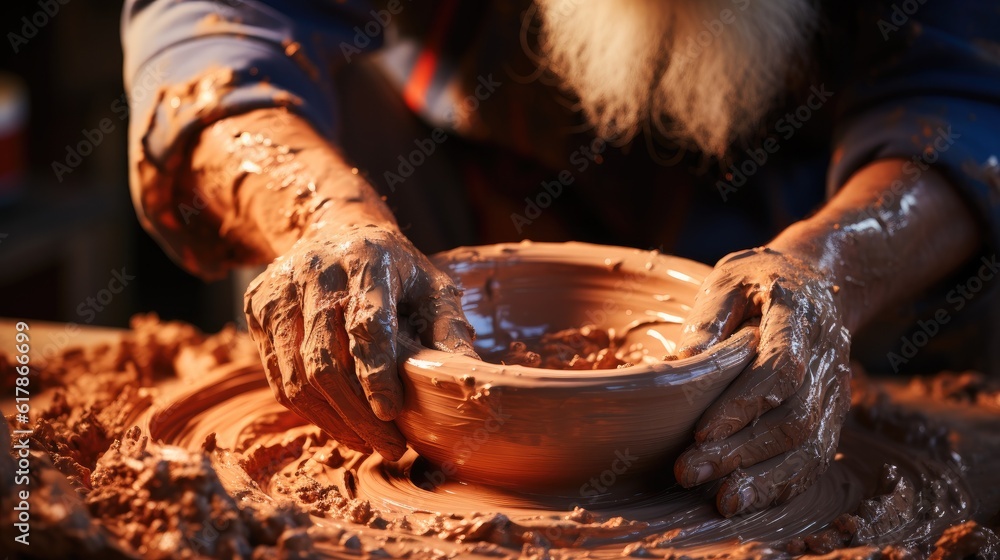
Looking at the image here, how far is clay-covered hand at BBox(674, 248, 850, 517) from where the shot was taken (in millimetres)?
1117

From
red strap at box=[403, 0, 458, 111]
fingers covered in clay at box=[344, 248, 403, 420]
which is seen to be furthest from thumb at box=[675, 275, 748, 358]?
red strap at box=[403, 0, 458, 111]

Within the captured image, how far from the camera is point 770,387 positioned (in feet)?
3.71

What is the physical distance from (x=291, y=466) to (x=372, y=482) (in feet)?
0.47

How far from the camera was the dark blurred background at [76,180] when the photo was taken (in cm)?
382

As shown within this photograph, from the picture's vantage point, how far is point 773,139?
207 cm

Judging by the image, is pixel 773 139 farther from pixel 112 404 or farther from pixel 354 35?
pixel 112 404

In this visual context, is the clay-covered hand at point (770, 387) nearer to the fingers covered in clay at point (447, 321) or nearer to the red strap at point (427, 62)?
the fingers covered in clay at point (447, 321)

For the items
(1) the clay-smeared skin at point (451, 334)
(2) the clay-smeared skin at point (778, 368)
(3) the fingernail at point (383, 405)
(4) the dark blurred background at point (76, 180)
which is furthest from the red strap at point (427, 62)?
(4) the dark blurred background at point (76, 180)

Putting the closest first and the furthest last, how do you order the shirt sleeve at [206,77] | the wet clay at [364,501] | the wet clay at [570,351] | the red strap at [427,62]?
1. the wet clay at [364,501]
2. the wet clay at [570,351]
3. the shirt sleeve at [206,77]
4. the red strap at [427,62]

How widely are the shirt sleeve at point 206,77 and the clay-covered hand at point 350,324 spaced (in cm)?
58

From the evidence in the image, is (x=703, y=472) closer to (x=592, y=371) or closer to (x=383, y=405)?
(x=592, y=371)

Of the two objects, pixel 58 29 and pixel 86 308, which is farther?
pixel 58 29

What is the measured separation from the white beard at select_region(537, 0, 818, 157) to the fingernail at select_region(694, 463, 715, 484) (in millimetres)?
988

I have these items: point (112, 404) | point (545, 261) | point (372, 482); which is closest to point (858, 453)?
point (545, 261)
